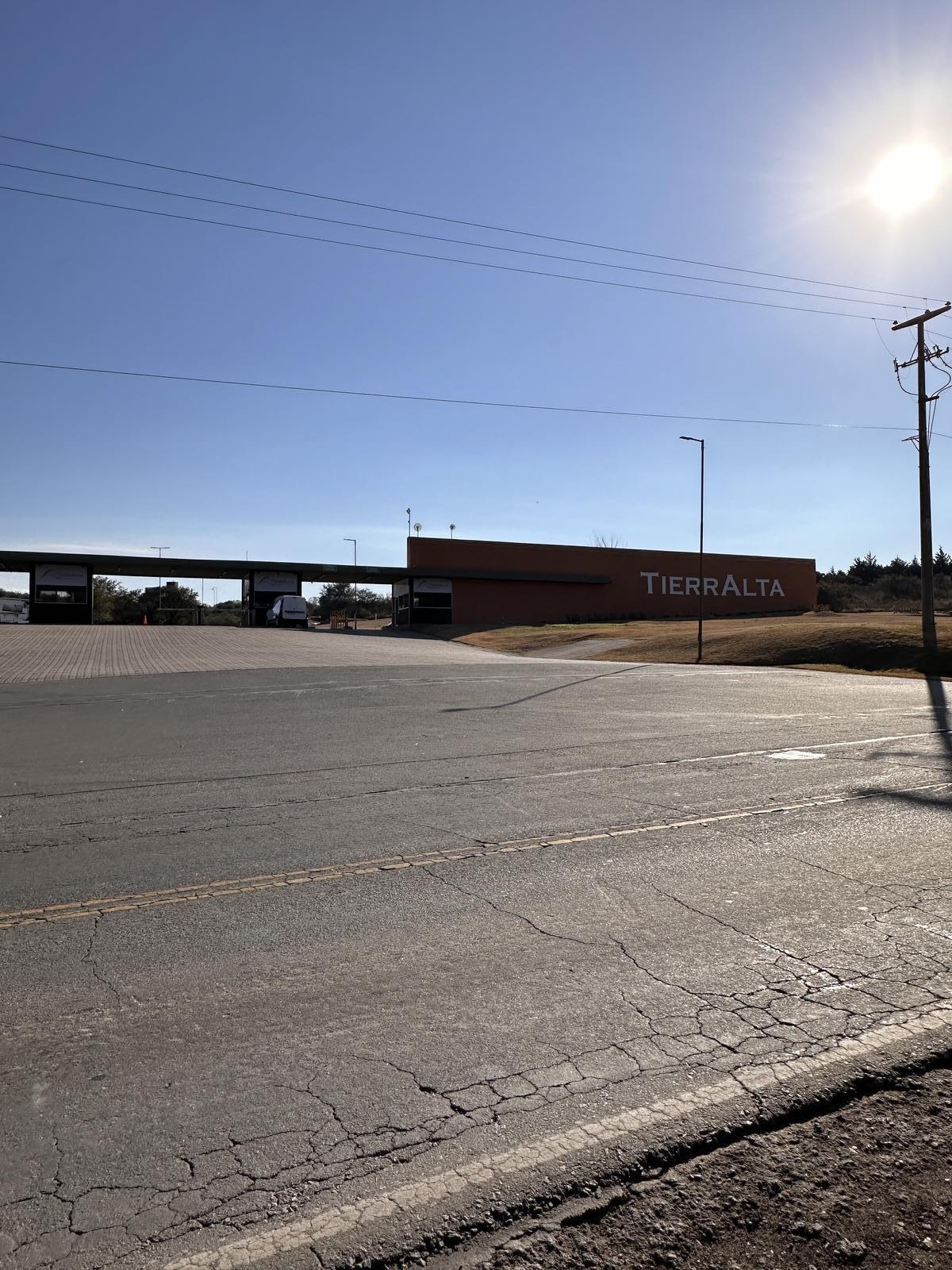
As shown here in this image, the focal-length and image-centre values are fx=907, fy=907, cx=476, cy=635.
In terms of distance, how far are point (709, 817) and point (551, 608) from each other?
185ft

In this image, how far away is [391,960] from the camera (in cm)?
457

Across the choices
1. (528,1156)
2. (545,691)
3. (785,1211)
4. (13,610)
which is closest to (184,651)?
(545,691)

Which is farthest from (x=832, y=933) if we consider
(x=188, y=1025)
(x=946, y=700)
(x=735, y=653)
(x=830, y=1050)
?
(x=735, y=653)

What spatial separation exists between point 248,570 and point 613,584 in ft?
85.1

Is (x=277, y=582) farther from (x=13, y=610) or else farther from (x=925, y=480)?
(x=925, y=480)

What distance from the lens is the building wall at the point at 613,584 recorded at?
2391 inches

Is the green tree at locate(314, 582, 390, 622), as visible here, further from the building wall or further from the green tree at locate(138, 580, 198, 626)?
the building wall

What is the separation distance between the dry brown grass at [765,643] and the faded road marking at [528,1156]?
27279 mm

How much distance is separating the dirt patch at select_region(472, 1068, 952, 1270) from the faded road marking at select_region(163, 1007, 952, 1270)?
0.22m

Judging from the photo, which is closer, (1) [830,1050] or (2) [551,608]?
(1) [830,1050]

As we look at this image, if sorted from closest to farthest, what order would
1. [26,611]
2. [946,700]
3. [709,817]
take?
[709,817] < [946,700] < [26,611]

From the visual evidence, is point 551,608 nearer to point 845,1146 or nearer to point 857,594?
point 857,594

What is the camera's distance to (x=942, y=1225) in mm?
2613

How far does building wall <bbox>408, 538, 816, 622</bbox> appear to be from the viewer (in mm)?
60719
